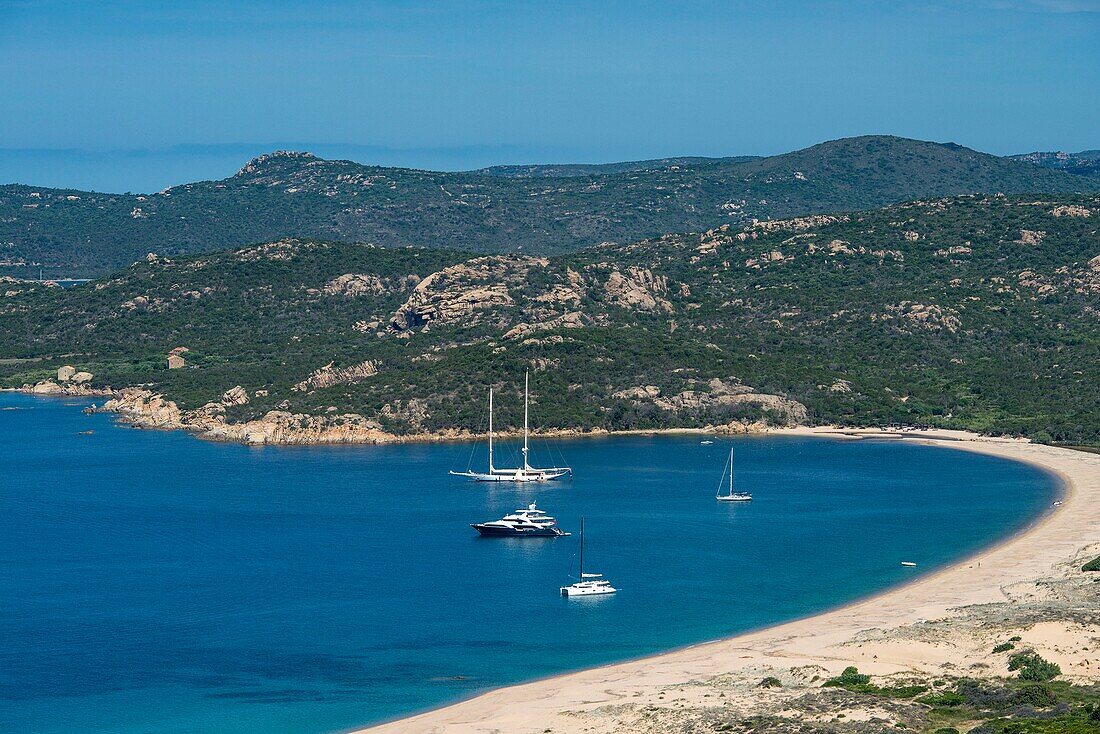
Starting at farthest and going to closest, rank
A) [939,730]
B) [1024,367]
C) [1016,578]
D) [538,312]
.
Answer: [538,312] < [1024,367] < [1016,578] < [939,730]

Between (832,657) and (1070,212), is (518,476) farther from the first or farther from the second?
(1070,212)

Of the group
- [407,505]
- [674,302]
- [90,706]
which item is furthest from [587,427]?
[90,706]

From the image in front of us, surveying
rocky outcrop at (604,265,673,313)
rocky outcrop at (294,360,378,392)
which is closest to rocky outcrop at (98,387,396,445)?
rocky outcrop at (294,360,378,392)

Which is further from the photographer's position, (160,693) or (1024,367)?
(1024,367)

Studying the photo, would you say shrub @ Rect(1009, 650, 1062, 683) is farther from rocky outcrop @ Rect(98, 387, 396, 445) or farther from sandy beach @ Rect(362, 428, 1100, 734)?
rocky outcrop @ Rect(98, 387, 396, 445)

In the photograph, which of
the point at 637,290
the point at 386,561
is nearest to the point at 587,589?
the point at 386,561

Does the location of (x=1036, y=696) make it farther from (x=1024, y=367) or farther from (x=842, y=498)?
(x=1024, y=367)
